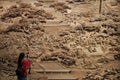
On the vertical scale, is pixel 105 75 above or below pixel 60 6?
below

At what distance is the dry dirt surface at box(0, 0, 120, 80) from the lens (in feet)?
38.7

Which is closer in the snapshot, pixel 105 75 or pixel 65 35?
pixel 105 75

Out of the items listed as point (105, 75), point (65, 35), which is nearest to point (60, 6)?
point (65, 35)

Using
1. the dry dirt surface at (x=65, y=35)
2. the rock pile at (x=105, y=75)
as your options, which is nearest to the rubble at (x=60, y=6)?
the dry dirt surface at (x=65, y=35)

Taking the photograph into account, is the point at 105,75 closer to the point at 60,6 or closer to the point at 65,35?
the point at 65,35

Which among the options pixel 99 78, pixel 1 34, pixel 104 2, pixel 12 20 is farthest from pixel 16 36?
pixel 104 2

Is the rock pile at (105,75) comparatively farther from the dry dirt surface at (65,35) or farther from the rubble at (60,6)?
the rubble at (60,6)

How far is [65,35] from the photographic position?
14.3m

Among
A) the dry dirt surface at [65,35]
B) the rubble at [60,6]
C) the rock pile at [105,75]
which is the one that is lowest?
the rock pile at [105,75]

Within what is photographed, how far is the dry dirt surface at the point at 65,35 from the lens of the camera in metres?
11.8

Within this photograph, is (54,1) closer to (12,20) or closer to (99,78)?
(12,20)

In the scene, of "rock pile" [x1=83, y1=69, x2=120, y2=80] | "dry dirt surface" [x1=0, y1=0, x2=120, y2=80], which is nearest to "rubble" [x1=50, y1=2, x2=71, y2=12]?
"dry dirt surface" [x1=0, y1=0, x2=120, y2=80]

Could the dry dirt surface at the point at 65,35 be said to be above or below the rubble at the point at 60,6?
below

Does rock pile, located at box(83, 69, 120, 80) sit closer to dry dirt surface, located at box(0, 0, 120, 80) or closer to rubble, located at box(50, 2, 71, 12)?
dry dirt surface, located at box(0, 0, 120, 80)
